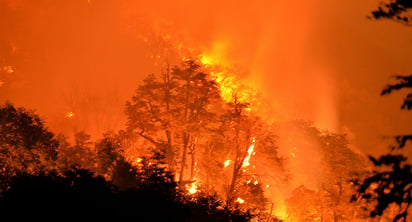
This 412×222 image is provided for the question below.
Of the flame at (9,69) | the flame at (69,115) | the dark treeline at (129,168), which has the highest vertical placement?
the flame at (9,69)

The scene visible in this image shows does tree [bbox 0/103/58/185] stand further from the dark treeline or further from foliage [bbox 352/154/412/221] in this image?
foliage [bbox 352/154/412/221]

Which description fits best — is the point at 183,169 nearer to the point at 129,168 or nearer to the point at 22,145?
the point at 129,168

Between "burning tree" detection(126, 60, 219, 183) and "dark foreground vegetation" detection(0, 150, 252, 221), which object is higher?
"burning tree" detection(126, 60, 219, 183)

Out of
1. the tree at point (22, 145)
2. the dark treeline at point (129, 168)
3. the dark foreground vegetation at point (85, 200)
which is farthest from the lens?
the tree at point (22, 145)

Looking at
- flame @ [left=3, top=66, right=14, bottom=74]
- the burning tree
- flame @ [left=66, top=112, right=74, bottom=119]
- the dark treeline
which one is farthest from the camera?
flame @ [left=3, top=66, right=14, bottom=74]

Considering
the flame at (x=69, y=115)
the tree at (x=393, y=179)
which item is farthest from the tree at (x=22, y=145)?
the flame at (x=69, y=115)

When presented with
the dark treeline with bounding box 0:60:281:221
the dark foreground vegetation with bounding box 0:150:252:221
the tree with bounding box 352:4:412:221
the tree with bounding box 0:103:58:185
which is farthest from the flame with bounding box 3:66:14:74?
the tree with bounding box 352:4:412:221

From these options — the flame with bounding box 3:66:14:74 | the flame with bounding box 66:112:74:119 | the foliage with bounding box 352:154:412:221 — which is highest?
the flame with bounding box 3:66:14:74

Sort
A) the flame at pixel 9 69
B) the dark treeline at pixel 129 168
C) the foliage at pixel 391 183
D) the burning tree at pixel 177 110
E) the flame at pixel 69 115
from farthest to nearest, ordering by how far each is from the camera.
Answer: the flame at pixel 9 69, the flame at pixel 69 115, the burning tree at pixel 177 110, the dark treeline at pixel 129 168, the foliage at pixel 391 183

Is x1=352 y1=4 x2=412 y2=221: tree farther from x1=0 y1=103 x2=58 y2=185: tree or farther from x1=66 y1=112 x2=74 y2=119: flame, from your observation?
x1=66 y1=112 x2=74 y2=119: flame

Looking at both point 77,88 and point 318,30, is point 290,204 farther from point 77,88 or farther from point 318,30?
point 318,30

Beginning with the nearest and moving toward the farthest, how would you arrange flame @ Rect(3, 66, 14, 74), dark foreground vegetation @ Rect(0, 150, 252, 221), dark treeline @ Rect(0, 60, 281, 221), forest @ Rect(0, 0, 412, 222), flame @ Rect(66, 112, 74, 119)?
forest @ Rect(0, 0, 412, 222) → dark foreground vegetation @ Rect(0, 150, 252, 221) → dark treeline @ Rect(0, 60, 281, 221) → flame @ Rect(66, 112, 74, 119) → flame @ Rect(3, 66, 14, 74)

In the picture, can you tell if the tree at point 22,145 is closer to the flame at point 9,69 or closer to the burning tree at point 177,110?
the burning tree at point 177,110

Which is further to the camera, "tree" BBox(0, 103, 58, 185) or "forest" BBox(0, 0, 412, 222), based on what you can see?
"tree" BBox(0, 103, 58, 185)
